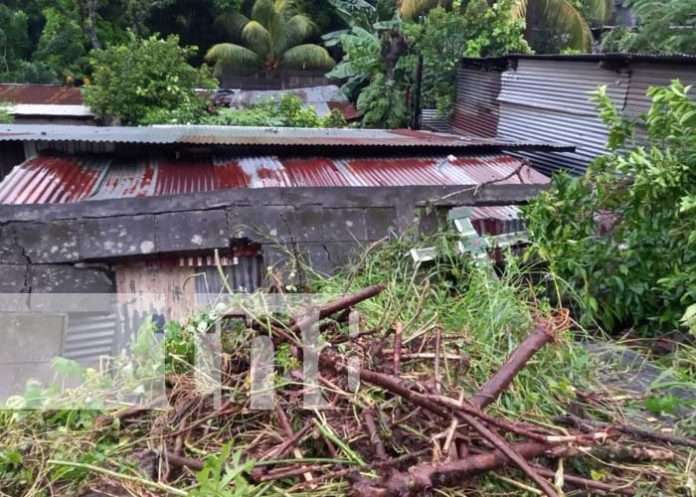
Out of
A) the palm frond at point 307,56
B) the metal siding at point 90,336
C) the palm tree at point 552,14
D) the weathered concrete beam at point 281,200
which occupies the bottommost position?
the metal siding at point 90,336

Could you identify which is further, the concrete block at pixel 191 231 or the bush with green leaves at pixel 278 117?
the bush with green leaves at pixel 278 117

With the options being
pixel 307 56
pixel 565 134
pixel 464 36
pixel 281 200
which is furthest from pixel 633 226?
pixel 307 56

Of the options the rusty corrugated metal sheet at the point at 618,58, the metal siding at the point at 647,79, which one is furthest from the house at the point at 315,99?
the metal siding at the point at 647,79

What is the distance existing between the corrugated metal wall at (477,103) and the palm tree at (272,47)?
827 centimetres

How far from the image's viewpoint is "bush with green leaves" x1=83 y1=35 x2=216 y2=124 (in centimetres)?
1147

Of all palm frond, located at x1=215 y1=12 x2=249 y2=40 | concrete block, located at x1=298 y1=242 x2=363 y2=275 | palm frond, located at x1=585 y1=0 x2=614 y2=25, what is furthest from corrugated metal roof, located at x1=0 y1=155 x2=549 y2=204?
palm frond, located at x1=215 y1=12 x2=249 y2=40

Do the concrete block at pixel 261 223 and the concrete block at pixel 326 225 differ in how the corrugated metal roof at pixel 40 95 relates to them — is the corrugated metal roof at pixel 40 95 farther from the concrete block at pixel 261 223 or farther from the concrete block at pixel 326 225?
the concrete block at pixel 326 225

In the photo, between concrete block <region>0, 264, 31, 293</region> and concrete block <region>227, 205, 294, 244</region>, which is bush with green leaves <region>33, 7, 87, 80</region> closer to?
concrete block <region>0, 264, 31, 293</region>

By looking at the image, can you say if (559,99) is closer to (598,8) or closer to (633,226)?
(633,226)

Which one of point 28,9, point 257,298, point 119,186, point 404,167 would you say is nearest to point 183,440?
point 257,298

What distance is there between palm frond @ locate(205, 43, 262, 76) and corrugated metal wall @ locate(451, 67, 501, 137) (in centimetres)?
910

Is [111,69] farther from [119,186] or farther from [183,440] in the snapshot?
[183,440]

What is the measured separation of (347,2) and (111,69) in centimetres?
609

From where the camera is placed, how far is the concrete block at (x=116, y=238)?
11.0 feet
